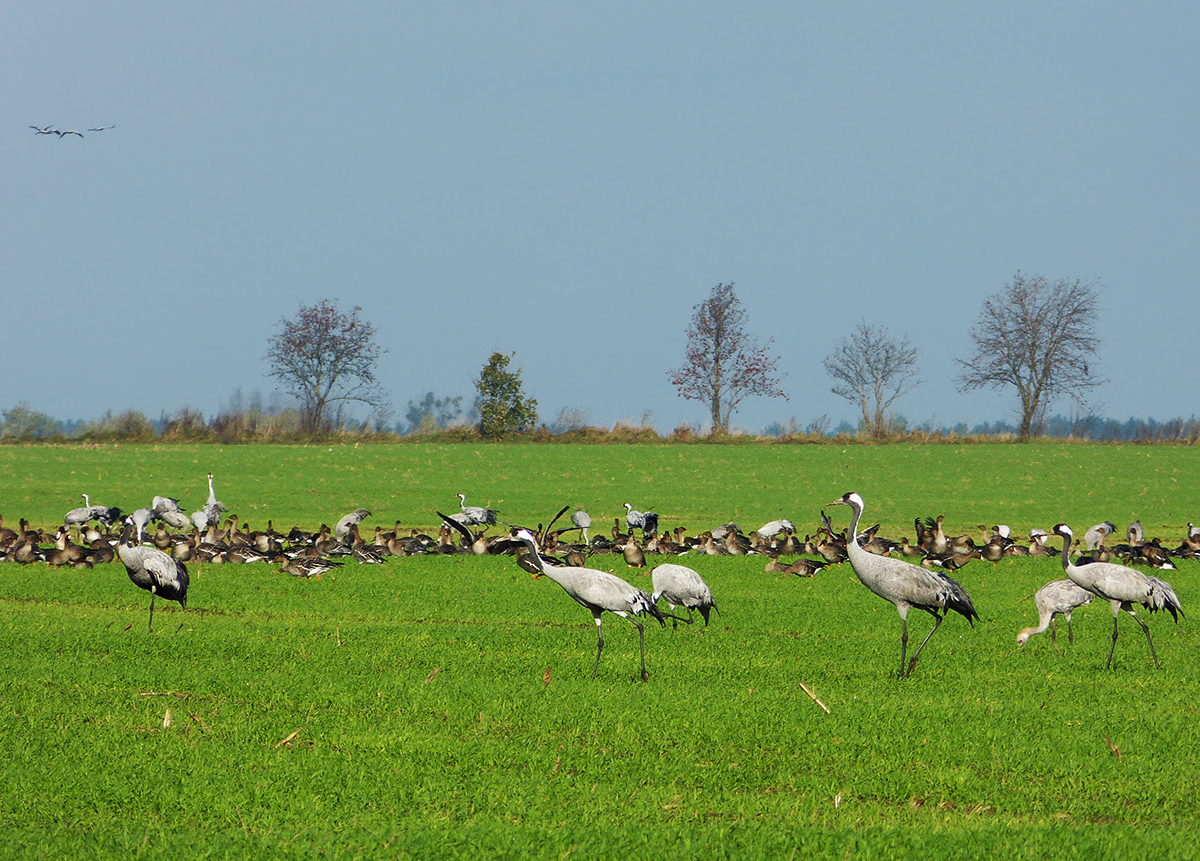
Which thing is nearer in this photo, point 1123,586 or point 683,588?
point 1123,586

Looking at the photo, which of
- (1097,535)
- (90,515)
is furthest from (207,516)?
(1097,535)

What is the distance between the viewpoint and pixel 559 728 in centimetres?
978

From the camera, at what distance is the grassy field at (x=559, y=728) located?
7305mm

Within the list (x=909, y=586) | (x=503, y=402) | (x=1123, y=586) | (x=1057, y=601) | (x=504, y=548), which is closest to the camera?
(x=909, y=586)

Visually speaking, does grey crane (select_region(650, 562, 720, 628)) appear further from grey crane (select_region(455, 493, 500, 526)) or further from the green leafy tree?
the green leafy tree

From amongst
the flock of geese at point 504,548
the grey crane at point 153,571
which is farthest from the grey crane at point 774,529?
the grey crane at point 153,571

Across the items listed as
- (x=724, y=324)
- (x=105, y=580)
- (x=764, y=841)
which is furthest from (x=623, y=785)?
(x=724, y=324)

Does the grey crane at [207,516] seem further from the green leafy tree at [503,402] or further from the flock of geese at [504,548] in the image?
the green leafy tree at [503,402]

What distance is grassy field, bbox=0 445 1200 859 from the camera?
24.0 ft

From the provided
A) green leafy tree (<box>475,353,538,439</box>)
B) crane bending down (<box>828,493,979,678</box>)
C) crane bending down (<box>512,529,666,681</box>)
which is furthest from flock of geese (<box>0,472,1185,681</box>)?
green leafy tree (<box>475,353,538,439</box>)

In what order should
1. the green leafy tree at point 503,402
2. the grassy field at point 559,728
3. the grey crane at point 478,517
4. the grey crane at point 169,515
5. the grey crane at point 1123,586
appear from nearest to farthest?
the grassy field at point 559,728 < the grey crane at point 1123,586 < the grey crane at point 478,517 < the grey crane at point 169,515 < the green leafy tree at point 503,402

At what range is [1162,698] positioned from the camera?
442 inches

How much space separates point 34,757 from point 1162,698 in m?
10.3

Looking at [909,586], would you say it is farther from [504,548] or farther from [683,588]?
[504,548]
